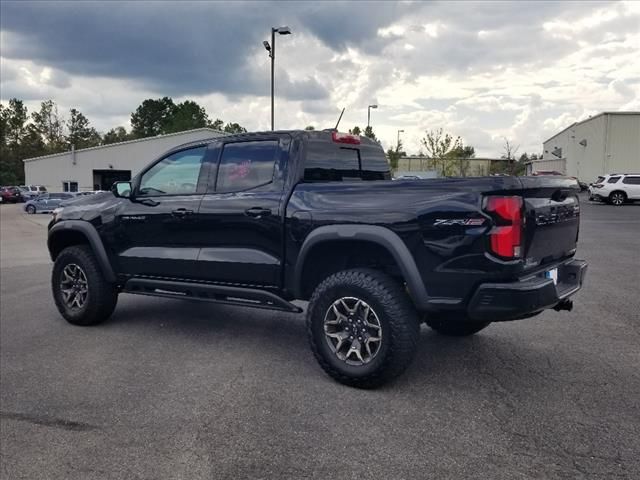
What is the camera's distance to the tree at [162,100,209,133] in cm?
9687

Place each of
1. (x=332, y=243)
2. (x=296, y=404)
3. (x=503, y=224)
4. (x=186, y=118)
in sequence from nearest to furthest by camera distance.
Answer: (x=503, y=224) → (x=296, y=404) → (x=332, y=243) → (x=186, y=118)

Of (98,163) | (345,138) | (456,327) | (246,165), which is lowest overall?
(456,327)

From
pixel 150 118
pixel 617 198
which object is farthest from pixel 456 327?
pixel 150 118

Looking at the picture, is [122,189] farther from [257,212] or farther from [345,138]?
[345,138]

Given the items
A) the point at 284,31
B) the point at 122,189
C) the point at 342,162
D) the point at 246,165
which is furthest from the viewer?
the point at 284,31

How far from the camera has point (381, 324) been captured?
3.93 meters

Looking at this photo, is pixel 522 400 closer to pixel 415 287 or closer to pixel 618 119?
pixel 415 287

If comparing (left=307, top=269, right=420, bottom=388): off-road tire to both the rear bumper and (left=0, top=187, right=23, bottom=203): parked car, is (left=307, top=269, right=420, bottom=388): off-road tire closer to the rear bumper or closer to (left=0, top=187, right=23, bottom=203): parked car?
the rear bumper

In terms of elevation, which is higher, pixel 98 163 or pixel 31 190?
pixel 98 163

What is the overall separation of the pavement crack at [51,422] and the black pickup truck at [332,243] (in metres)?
1.64

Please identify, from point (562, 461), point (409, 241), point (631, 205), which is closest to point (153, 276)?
point (409, 241)

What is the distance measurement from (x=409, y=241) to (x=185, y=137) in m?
48.1

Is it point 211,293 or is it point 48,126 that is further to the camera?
point 48,126

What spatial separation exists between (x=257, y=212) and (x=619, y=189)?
2802cm
